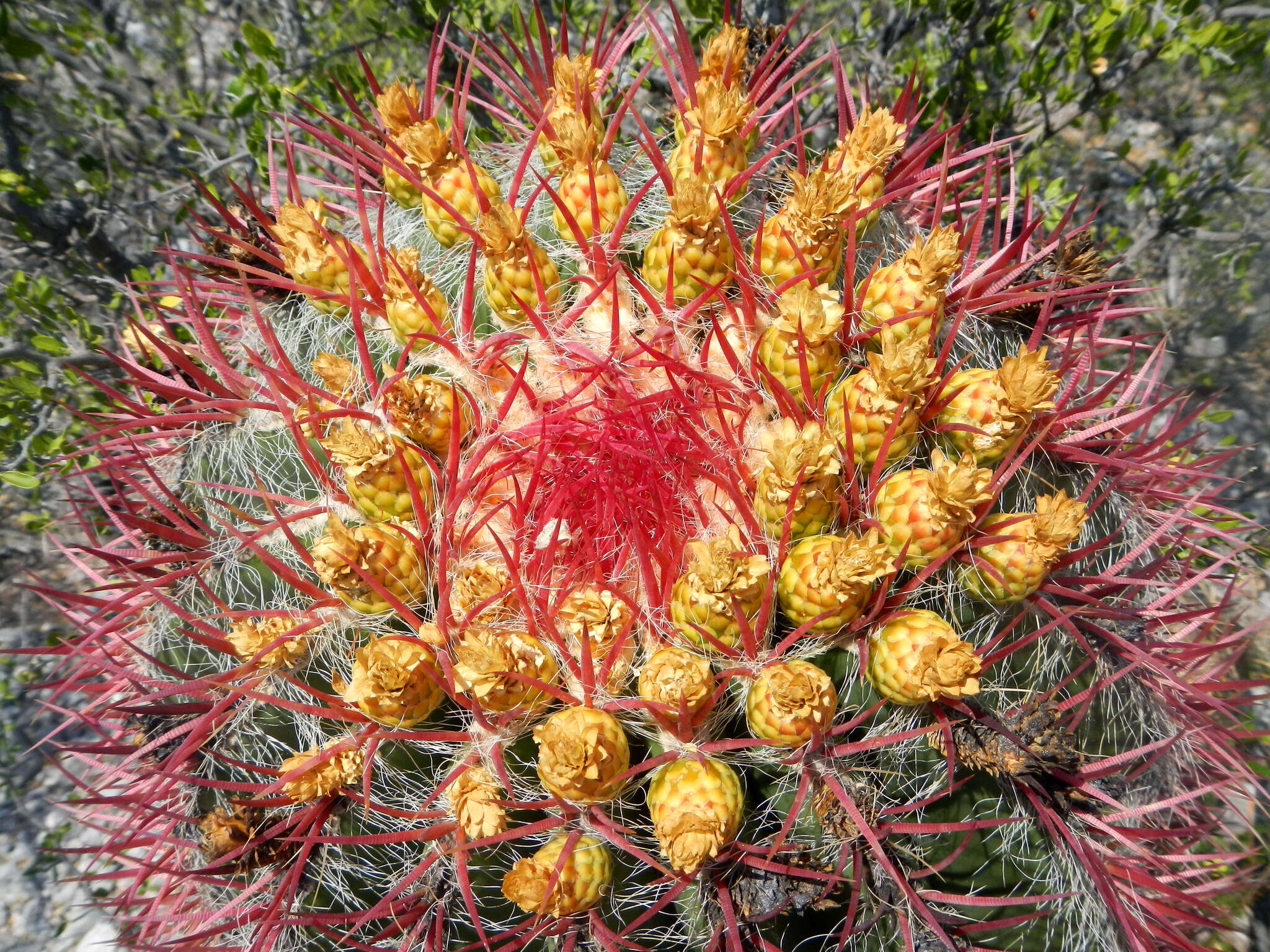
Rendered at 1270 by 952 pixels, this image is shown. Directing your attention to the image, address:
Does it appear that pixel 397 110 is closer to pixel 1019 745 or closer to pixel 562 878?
pixel 562 878

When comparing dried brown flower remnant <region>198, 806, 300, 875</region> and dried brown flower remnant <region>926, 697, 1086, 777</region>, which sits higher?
dried brown flower remnant <region>198, 806, 300, 875</region>

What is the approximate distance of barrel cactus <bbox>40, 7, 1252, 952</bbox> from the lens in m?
1.09

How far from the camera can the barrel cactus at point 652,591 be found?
1.09 metres

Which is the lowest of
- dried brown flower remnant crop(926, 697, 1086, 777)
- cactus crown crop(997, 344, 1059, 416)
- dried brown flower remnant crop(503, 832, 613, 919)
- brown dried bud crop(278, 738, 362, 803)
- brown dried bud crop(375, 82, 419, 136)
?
dried brown flower remnant crop(926, 697, 1086, 777)

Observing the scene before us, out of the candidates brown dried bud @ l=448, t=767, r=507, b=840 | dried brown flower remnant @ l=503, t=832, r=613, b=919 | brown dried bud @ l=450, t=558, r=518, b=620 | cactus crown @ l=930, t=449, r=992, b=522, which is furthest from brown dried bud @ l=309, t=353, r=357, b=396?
cactus crown @ l=930, t=449, r=992, b=522

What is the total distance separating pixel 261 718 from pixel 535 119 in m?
1.17

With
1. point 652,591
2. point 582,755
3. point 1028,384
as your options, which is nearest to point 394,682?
point 582,755

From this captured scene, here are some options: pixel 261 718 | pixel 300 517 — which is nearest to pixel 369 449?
pixel 300 517

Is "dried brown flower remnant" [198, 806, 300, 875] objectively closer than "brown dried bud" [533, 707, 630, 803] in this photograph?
No

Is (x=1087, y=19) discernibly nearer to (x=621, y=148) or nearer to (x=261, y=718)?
(x=621, y=148)

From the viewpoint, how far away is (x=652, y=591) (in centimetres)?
118

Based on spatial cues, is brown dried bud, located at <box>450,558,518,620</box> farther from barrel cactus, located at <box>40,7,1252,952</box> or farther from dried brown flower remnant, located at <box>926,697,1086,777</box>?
dried brown flower remnant, located at <box>926,697,1086,777</box>

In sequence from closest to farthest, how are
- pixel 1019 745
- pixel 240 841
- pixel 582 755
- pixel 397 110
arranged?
pixel 582 755
pixel 1019 745
pixel 240 841
pixel 397 110

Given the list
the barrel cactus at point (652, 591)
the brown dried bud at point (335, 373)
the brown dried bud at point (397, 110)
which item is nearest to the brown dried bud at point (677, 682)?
the barrel cactus at point (652, 591)
